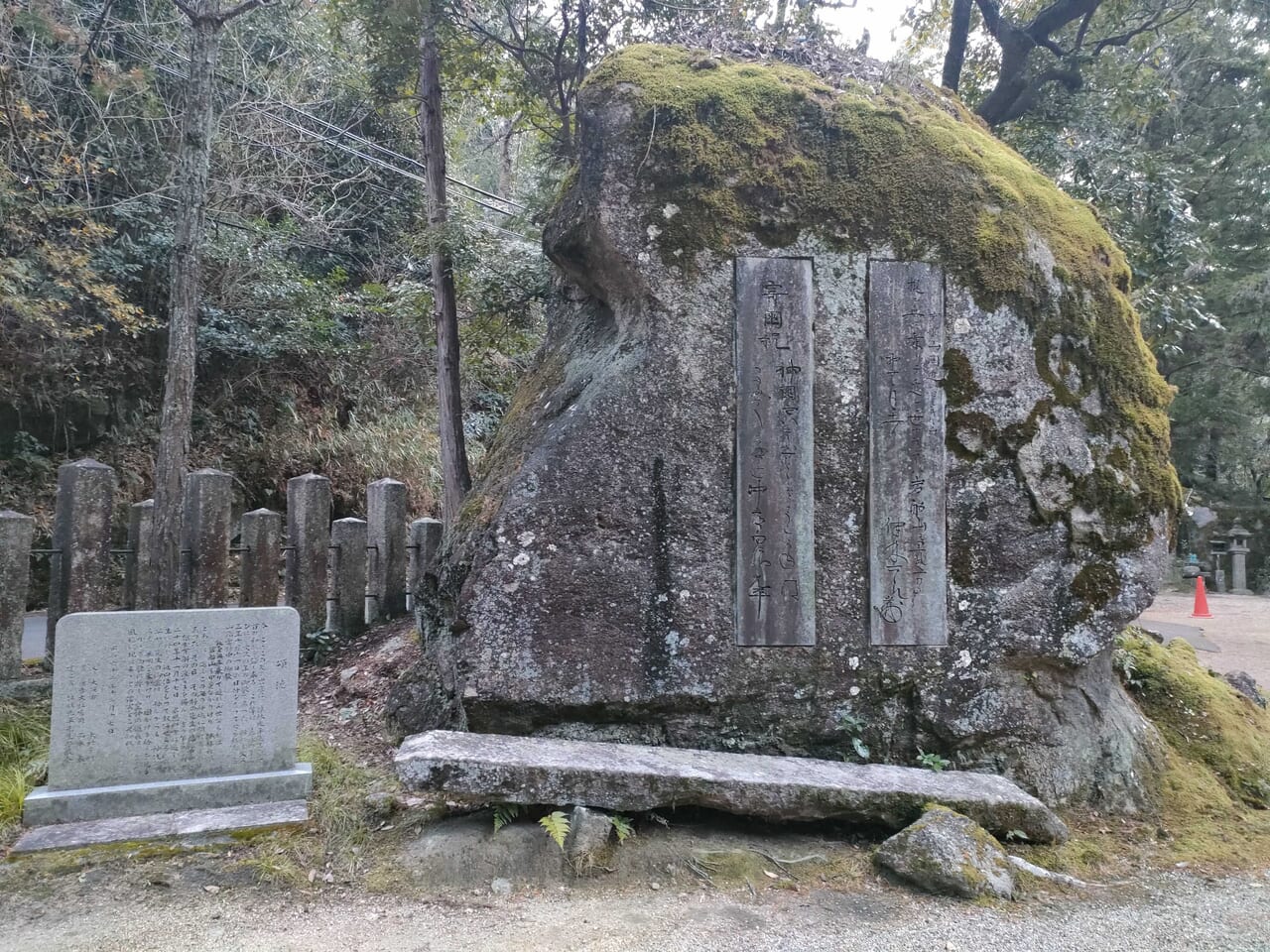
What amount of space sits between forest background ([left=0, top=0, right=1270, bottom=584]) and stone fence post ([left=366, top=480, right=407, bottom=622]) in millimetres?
1765

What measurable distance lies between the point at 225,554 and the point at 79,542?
985 millimetres

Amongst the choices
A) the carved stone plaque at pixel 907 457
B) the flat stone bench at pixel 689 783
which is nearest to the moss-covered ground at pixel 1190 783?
the flat stone bench at pixel 689 783

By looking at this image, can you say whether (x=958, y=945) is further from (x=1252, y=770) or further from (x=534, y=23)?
(x=534, y=23)

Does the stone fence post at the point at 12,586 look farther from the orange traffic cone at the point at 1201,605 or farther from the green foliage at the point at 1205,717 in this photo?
the orange traffic cone at the point at 1201,605

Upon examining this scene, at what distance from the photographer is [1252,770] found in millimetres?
4812

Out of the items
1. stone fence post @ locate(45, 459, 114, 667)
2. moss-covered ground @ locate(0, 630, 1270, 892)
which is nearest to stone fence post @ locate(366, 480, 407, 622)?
stone fence post @ locate(45, 459, 114, 667)

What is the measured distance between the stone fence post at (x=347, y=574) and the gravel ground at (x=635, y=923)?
→ 3750 mm

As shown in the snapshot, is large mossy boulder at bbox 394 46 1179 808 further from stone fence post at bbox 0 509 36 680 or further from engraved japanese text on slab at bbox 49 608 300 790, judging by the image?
stone fence post at bbox 0 509 36 680

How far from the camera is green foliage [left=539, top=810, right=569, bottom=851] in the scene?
11.2ft

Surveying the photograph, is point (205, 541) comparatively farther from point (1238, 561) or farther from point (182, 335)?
point (1238, 561)

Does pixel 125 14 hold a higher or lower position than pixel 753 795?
higher

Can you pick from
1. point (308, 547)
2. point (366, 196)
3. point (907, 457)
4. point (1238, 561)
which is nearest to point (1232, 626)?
point (1238, 561)

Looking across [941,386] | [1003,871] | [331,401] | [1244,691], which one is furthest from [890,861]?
[331,401]

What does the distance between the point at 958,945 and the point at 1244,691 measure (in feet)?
15.3
